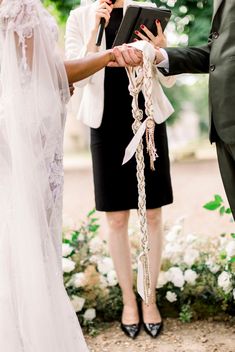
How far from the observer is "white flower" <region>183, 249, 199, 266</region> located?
13.9 ft

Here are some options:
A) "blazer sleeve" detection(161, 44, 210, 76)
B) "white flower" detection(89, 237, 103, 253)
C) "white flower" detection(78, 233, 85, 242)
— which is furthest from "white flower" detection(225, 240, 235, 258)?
"blazer sleeve" detection(161, 44, 210, 76)

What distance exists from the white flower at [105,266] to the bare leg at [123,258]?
328 millimetres

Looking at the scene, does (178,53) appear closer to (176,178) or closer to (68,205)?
(68,205)

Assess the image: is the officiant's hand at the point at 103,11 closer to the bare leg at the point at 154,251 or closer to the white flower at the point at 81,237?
the bare leg at the point at 154,251

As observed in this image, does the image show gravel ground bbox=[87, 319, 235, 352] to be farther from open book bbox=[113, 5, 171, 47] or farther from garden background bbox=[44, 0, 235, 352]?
open book bbox=[113, 5, 171, 47]

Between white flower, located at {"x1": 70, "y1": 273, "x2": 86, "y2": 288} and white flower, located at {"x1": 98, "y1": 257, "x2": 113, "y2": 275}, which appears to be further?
white flower, located at {"x1": 98, "y1": 257, "x2": 113, "y2": 275}

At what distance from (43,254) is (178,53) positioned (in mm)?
1272

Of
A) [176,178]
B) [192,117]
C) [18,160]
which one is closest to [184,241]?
[18,160]

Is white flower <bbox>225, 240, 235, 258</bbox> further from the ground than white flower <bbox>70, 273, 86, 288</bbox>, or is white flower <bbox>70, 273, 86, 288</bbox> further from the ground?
white flower <bbox>225, 240, 235, 258</bbox>

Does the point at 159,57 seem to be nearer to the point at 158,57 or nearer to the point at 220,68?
the point at 158,57

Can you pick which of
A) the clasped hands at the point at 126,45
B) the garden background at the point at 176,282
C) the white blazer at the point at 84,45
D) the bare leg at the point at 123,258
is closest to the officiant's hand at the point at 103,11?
the clasped hands at the point at 126,45

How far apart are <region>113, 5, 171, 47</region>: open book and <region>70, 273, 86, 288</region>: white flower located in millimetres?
1586

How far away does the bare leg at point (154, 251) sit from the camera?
379cm

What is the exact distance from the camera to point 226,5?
2.88 m
